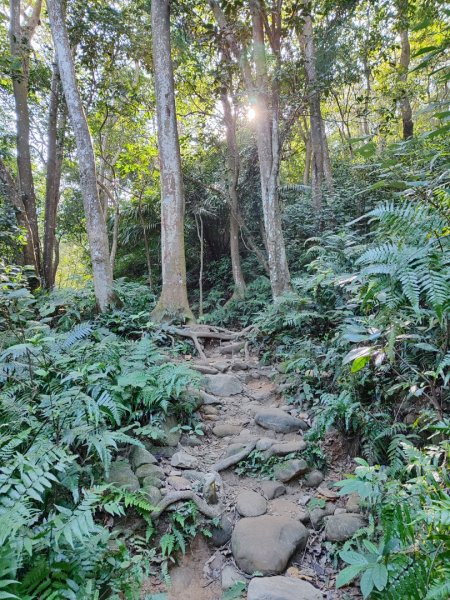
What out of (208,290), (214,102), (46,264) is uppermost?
(214,102)

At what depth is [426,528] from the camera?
186cm

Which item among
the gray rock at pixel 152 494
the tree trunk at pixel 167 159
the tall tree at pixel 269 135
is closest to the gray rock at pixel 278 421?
the gray rock at pixel 152 494

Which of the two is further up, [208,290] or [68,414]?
[208,290]

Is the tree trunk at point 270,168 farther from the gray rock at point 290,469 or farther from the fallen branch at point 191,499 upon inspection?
the fallen branch at point 191,499

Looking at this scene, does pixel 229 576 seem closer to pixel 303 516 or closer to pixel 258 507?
pixel 258 507

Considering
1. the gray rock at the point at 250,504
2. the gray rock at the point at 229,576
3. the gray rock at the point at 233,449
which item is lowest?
the gray rock at the point at 229,576

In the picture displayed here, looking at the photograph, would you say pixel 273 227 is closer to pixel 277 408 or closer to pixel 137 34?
pixel 277 408

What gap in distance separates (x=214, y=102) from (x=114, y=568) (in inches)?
394

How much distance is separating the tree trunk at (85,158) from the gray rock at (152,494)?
4.29m

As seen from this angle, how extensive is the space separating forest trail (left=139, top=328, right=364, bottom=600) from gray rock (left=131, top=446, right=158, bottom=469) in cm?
15

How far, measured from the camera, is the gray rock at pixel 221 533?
8.88 ft

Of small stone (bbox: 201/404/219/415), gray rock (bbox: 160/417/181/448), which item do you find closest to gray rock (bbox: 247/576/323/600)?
gray rock (bbox: 160/417/181/448)

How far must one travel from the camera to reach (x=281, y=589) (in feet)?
7.20

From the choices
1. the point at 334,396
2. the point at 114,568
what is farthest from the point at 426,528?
the point at 114,568
